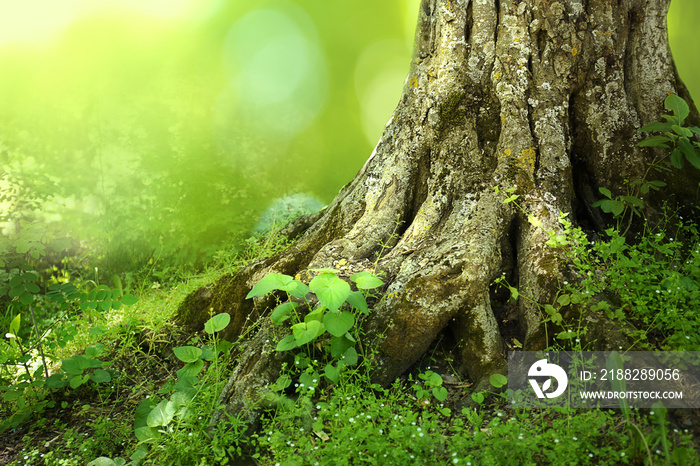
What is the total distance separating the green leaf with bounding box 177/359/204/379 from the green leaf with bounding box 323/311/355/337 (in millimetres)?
740

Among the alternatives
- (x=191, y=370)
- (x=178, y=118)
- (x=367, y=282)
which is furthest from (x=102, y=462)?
(x=178, y=118)

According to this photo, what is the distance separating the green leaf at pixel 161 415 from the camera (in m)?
1.92

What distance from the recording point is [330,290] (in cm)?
190

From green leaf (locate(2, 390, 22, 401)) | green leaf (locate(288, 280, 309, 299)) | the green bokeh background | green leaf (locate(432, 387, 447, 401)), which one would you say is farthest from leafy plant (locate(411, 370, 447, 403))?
the green bokeh background

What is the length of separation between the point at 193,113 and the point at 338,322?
4.89 metres

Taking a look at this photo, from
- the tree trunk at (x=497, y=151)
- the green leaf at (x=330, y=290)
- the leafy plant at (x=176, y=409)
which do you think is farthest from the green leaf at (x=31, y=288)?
the green leaf at (x=330, y=290)

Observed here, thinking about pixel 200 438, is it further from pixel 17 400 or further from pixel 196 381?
pixel 17 400

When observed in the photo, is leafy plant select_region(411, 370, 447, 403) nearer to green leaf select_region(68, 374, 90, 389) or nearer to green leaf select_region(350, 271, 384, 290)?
green leaf select_region(350, 271, 384, 290)

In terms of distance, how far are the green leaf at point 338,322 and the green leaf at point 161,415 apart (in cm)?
79

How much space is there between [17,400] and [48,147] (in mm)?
3988

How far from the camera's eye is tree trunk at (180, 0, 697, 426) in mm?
2264

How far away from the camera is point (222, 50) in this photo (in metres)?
6.19

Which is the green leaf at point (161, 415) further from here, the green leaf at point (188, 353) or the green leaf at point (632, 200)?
the green leaf at point (632, 200)

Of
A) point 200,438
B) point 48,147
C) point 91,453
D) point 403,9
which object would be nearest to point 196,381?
point 200,438
